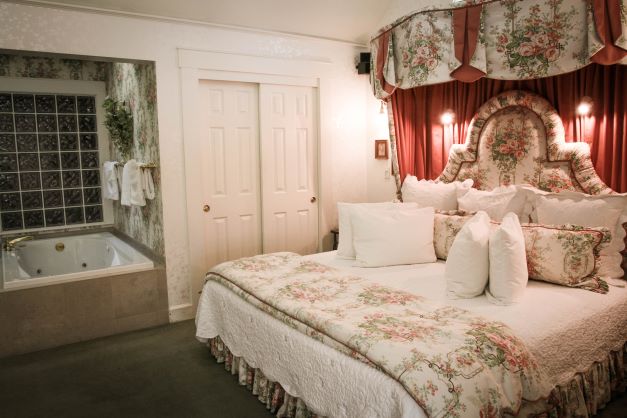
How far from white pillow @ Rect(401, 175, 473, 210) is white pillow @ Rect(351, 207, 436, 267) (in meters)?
0.35

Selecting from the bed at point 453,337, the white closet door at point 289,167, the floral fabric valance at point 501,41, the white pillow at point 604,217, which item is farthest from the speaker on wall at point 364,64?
the white pillow at point 604,217

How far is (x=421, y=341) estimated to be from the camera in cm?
177

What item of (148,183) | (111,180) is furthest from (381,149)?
(111,180)

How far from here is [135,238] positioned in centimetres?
445

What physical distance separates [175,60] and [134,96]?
78 cm

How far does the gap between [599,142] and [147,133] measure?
3.21 m

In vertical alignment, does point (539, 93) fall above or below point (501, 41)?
below

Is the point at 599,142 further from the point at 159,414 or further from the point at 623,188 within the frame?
the point at 159,414

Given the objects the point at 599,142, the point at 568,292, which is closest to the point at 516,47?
the point at 599,142

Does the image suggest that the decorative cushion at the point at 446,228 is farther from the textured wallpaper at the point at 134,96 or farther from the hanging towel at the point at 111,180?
the hanging towel at the point at 111,180

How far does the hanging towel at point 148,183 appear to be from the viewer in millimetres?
3695

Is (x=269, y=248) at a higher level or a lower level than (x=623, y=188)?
lower

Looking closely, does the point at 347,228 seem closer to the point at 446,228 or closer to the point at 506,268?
the point at 446,228

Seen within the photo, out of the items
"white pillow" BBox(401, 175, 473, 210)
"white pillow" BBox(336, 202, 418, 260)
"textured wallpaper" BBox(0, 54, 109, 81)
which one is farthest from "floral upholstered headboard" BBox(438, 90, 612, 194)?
"textured wallpaper" BBox(0, 54, 109, 81)
